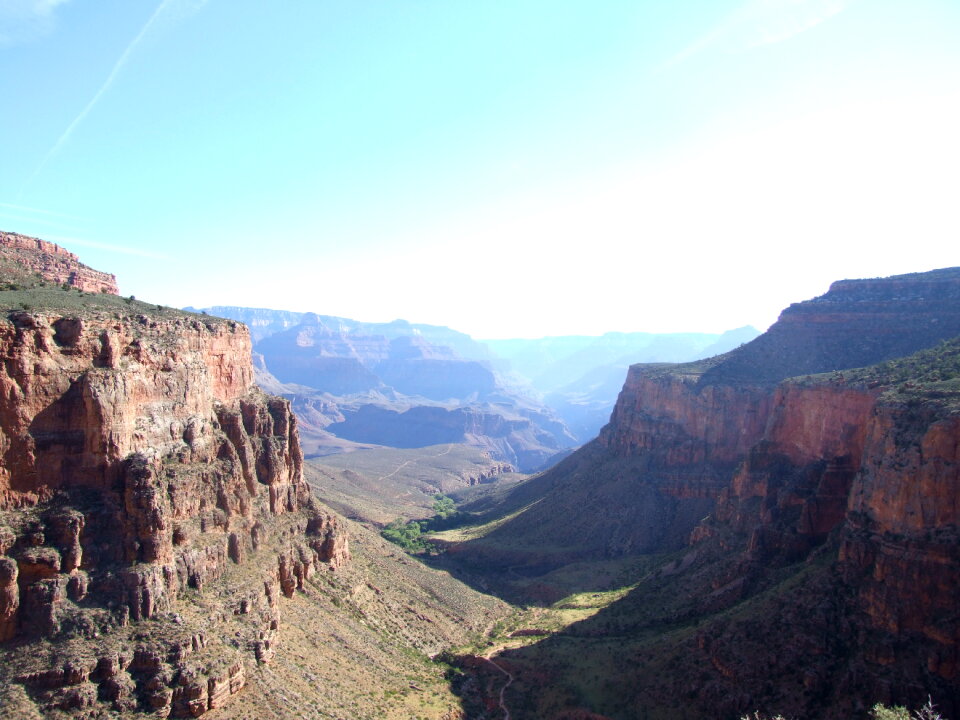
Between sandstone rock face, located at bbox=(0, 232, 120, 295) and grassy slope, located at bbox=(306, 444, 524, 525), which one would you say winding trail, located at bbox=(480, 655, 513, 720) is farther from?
grassy slope, located at bbox=(306, 444, 524, 525)

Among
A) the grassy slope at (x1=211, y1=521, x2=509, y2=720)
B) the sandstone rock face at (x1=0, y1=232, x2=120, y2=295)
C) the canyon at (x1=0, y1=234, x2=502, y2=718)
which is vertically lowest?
the grassy slope at (x1=211, y1=521, x2=509, y2=720)

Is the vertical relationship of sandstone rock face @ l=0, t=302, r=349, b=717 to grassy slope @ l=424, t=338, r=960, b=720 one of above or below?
above

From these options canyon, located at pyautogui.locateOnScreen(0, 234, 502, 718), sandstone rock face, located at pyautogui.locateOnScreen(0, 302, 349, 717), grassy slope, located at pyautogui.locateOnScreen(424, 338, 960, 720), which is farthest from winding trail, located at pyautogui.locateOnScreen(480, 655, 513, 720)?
sandstone rock face, located at pyautogui.locateOnScreen(0, 302, 349, 717)

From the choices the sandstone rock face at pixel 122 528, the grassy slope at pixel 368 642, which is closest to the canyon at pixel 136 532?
the sandstone rock face at pixel 122 528

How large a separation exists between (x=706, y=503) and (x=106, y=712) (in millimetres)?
80449

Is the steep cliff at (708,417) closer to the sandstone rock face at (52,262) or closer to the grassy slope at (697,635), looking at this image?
the grassy slope at (697,635)

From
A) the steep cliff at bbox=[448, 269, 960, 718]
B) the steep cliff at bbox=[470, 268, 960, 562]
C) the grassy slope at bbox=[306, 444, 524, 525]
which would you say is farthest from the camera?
the grassy slope at bbox=[306, 444, 524, 525]

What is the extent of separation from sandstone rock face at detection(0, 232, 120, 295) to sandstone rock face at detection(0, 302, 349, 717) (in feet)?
78.7

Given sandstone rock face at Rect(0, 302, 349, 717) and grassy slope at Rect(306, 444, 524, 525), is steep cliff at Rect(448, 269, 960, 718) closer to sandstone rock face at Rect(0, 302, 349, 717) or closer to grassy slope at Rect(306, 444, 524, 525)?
sandstone rock face at Rect(0, 302, 349, 717)

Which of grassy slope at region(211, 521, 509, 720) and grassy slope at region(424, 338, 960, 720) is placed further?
grassy slope at region(211, 521, 509, 720)

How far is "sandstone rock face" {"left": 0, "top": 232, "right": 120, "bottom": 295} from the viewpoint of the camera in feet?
230

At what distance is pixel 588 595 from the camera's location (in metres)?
81.0

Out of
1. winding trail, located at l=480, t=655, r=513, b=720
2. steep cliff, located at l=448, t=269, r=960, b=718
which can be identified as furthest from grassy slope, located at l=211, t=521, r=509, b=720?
steep cliff, located at l=448, t=269, r=960, b=718

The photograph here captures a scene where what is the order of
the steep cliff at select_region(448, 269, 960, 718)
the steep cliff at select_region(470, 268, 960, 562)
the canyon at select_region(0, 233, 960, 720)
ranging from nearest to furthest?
the canyon at select_region(0, 233, 960, 720) < the steep cliff at select_region(448, 269, 960, 718) < the steep cliff at select_region(470, 268, 960, 562)
